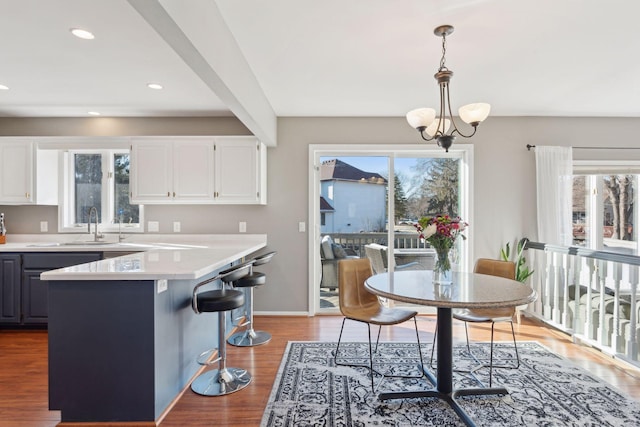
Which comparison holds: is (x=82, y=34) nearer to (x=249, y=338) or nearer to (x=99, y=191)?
(x=99, y=191)

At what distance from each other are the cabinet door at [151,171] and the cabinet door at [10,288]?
1295mm

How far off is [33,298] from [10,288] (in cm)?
25

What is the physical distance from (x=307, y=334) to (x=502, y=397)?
1820 millimetres

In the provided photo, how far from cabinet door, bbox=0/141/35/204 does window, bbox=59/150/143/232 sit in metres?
0.37

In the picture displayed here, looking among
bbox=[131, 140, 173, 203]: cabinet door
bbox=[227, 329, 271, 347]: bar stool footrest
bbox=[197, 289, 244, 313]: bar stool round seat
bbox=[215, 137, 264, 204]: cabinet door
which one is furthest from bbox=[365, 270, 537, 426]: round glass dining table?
bbox=[131, 140, 173, 203]: cabinet door

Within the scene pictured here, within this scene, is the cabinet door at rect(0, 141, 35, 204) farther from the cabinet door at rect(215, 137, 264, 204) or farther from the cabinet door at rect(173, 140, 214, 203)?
the cabinet door at rect(215, 137, 264, 204)

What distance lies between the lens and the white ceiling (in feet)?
6.45

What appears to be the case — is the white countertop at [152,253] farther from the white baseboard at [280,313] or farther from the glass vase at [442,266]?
the glass vase at [442,266]

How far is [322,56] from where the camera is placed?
2607mm

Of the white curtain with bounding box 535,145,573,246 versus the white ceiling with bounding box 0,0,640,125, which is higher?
the white ceiling with bounding box 0,0,640,125

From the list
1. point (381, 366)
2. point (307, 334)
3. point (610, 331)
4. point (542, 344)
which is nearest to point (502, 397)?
point (381, 366)

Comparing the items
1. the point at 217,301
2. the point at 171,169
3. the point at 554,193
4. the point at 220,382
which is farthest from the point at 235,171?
the point at 554,193

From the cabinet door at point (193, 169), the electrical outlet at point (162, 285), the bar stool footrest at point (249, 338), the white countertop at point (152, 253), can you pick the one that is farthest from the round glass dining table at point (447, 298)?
the cabinet door at point (193, 169)

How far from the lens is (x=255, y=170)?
12.4 ft
